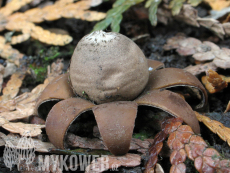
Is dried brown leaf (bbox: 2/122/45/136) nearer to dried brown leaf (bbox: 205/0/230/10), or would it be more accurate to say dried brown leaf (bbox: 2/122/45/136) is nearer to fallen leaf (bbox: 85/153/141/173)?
fallen leaf (bbox: 85/153/141/173)

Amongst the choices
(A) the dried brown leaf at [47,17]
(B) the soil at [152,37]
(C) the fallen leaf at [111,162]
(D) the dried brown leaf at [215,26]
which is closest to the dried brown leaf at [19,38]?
(A) the dried brown leaf at [47,17]

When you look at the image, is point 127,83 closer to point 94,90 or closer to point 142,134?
point 94,90

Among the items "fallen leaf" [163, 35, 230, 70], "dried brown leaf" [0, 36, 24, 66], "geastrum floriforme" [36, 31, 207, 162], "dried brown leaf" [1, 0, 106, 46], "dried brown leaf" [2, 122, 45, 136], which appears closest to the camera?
"geastrum floriforme" [36, 31, 207, 162]

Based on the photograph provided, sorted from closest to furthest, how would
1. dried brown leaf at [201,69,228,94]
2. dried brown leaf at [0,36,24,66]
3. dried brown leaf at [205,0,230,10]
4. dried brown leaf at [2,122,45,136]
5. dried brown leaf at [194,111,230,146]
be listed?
dried brown leaf at [194,111,230,146] < dried brown leaf at [2,122,45,136] < dried brown leaf at [201,69,228,94] < dried brown leaf at [0,36,24,66] < dried brown leaf at [205,0,230,10]

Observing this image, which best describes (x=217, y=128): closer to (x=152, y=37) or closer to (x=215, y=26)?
(x=215, y=26)

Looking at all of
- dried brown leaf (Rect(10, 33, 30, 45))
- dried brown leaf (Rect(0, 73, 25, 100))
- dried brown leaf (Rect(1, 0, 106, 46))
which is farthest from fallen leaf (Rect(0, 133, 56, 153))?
dried brown leaf (Rect(10, 33, 30, 45))

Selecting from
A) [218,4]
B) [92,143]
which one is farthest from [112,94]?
[218,4]
